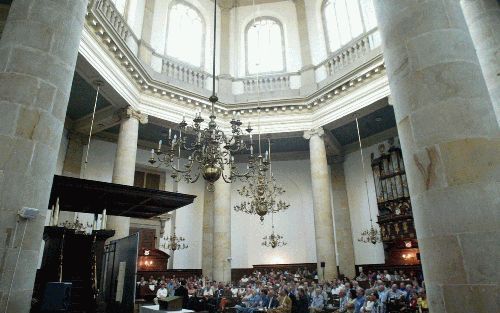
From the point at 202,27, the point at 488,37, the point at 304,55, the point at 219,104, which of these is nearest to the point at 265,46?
the point at 304,55

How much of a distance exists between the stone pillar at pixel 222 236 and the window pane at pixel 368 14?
28.6 feet

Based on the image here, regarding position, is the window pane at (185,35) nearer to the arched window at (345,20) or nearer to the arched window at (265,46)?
the arched window at (265,46)

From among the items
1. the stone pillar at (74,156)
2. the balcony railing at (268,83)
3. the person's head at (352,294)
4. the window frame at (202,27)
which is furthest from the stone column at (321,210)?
the stone pillar at (74,156)

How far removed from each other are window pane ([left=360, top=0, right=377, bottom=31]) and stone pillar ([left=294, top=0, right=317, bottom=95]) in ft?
9.11

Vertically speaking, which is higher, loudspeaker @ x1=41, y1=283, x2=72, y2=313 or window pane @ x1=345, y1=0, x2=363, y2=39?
window pane @ x1=345, y1=0, x2=363, y2=39

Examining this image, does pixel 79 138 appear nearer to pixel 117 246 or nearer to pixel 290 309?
pixel 117 246

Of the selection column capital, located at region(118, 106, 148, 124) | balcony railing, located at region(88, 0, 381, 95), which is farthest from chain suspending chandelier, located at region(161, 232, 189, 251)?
balcony railing, located at region(88, 0, 381, 95)

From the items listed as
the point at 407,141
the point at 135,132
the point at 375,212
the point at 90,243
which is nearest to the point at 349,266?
the point at 375,212

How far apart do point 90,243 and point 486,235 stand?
6.23 meters

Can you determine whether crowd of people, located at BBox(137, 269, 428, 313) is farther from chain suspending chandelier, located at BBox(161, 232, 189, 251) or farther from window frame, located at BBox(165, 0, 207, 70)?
window frame, located at BBox(165, 0, 207, 70)

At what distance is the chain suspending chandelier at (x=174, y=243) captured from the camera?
14962 mm

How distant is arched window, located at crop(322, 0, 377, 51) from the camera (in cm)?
1334

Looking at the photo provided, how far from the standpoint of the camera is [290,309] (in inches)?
318

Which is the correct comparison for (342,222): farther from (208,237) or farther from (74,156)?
(74,156)
